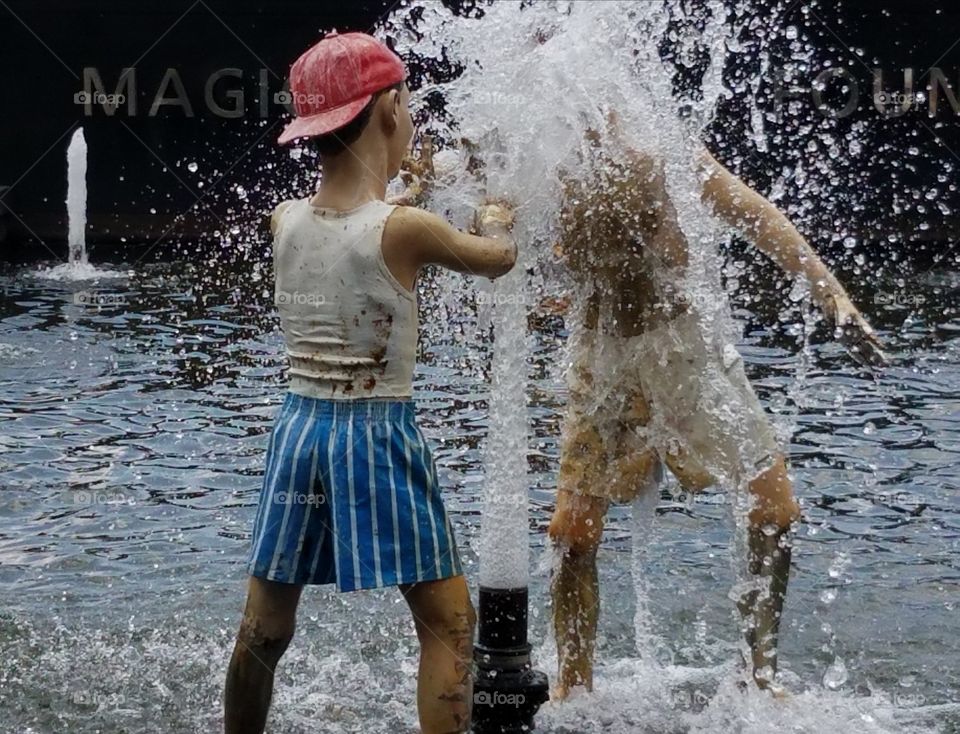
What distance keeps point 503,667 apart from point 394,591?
61.2 inches

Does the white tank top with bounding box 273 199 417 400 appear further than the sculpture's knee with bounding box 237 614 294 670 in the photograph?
No

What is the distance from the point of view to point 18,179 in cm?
1766

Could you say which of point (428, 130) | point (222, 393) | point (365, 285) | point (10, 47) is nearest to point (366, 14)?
point (10, 47)

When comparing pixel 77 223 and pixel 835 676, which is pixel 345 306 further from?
pixel 77 223

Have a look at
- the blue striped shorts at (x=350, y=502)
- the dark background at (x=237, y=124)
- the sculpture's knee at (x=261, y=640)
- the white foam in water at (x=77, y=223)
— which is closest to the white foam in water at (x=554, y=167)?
the blue striped shorts at (x=350, y=502)

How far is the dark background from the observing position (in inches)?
659

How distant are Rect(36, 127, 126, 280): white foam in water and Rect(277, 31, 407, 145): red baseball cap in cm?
1084

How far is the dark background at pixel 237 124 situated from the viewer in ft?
54.9

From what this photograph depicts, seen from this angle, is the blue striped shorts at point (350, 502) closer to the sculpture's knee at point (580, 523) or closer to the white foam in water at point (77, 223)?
the sculpture's knee at point (580, 523)

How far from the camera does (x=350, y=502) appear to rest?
11.1ft

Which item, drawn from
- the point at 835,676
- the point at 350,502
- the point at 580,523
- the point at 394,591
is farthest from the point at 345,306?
the point at 394,591

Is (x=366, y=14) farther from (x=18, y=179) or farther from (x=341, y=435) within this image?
(x=341, y=435)

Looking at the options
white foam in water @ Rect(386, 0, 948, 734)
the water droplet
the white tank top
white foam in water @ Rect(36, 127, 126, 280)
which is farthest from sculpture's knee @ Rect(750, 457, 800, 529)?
white foam in water @ Rect(36, 127, 126, 280)

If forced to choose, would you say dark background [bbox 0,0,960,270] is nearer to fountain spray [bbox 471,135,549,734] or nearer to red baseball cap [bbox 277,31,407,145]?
fountain spray [bbox 471,135,549,734]
